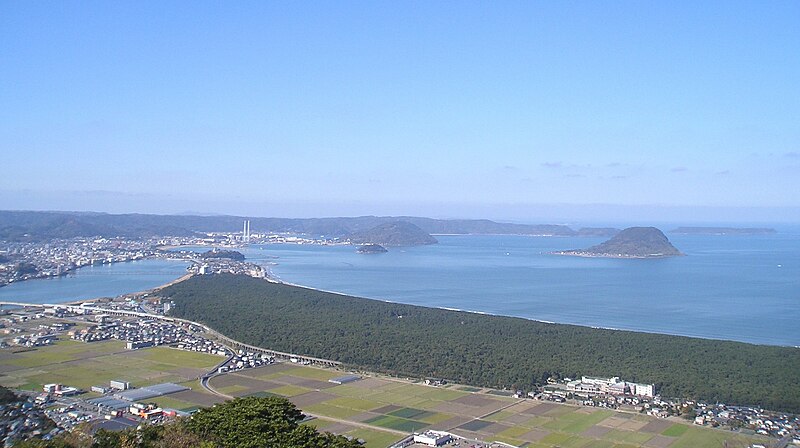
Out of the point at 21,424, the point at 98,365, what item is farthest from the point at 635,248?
the point at 21,424

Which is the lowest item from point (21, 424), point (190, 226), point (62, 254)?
point (62, 254)

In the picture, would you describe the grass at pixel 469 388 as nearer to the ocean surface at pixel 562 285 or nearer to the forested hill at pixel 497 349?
the forested hill at pixel 497 349

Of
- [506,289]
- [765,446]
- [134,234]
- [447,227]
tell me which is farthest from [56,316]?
[447,227]

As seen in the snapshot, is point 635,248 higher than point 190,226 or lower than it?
lower

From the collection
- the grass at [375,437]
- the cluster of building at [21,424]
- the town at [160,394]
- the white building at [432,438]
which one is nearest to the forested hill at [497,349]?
the town at [160,394]

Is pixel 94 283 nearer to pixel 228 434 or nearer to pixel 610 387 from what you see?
pixel 610 387

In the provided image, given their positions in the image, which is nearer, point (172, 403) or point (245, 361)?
point (172, 403)

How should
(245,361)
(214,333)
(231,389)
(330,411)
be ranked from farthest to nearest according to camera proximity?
1. (214,333)
2. (245,361)
3. (231,389)
4. (330,411)
